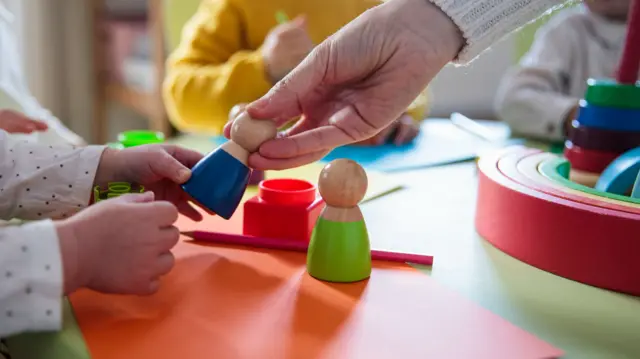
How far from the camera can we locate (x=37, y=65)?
1.80 m

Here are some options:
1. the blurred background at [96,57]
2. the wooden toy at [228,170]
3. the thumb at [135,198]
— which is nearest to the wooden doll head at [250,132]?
the wooden toy at [228,170]

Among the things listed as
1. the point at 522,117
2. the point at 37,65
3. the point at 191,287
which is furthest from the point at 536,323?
the point at 37,65

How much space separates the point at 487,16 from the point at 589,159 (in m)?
0.21

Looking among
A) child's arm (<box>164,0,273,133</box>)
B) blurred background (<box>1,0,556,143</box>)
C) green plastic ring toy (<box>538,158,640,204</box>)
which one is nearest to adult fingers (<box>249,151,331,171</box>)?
green plastic ring toy (<box>538,158,640,204</box>)

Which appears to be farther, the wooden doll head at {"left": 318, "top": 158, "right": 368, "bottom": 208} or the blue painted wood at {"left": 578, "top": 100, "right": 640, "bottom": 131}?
the blue painted wood at {"left": 578, "top": 100, "right": 640, "bottom": 131}

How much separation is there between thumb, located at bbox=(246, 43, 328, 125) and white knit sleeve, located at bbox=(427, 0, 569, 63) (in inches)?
5.0

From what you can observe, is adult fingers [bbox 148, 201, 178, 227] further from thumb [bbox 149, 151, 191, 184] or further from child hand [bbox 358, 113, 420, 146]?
child hand [bbox 358, 113, 420, 146]

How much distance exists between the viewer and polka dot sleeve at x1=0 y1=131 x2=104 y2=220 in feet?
1.96

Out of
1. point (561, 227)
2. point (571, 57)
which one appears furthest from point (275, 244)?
point (571, 57)

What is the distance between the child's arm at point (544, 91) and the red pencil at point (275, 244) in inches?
28.1

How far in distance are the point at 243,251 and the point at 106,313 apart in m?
0.16

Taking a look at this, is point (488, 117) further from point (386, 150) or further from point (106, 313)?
point (106, 313)

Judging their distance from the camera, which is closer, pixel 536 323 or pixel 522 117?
pixel 536 323

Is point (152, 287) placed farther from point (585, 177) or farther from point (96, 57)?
point (96, 57)
